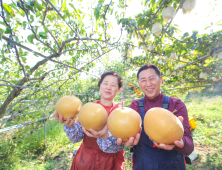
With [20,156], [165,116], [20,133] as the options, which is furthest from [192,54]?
[20,133]

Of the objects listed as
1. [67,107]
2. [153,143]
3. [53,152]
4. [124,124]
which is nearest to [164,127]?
[124,124]

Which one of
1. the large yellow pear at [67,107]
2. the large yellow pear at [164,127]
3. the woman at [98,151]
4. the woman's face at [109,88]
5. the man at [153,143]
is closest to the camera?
the large yellow pear at [164,127]

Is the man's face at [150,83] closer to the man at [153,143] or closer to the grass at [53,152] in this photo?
the man at [153,143]

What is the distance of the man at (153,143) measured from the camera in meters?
1.34

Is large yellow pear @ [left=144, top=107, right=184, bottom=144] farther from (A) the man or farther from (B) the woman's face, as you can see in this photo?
(B) the woman's face

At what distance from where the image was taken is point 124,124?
0.97 metres

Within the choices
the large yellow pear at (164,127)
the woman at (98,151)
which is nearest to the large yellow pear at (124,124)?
the large yellow pear at (164,127)

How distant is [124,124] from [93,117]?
348 mm

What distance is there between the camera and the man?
134 cm

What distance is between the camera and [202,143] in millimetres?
3814

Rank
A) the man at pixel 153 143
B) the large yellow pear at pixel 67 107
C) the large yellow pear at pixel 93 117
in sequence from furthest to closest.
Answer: the man at pixel 153 143 → the large yellow pear at pixel 67 107 → the large yellow pear at pixel 93 117

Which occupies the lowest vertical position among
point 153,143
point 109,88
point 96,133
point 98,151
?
point 98,151

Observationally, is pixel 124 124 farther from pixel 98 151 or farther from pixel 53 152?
pixel 53 152

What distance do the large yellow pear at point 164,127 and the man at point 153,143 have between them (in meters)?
0.36
